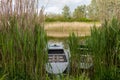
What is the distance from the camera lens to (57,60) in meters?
4.98

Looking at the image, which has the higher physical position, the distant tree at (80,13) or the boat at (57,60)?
the distant tree at (80,13)

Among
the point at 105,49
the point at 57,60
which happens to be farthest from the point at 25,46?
the point at 105,49

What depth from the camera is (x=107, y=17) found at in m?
5.25

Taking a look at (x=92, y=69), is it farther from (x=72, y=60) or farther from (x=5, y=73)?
(x=5, y=73)

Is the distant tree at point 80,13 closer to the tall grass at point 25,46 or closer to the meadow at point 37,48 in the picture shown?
the meadow at point 37,48

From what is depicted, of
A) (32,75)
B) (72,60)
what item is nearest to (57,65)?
(72,60)

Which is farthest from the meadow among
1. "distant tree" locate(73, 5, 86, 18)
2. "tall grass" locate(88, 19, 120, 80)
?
"distant tree" locate(73, 5, 86, 18)

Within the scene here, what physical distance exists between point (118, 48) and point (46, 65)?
989 millimetres

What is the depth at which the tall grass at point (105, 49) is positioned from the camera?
4805mm

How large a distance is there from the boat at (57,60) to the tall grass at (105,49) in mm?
379

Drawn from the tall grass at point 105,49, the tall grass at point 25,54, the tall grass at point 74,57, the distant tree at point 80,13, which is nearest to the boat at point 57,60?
the tall grass at point 74,57

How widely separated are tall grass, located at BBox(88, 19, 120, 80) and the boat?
1.24ft

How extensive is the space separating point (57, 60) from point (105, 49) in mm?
652

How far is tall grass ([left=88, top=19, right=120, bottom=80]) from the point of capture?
15.8ft
